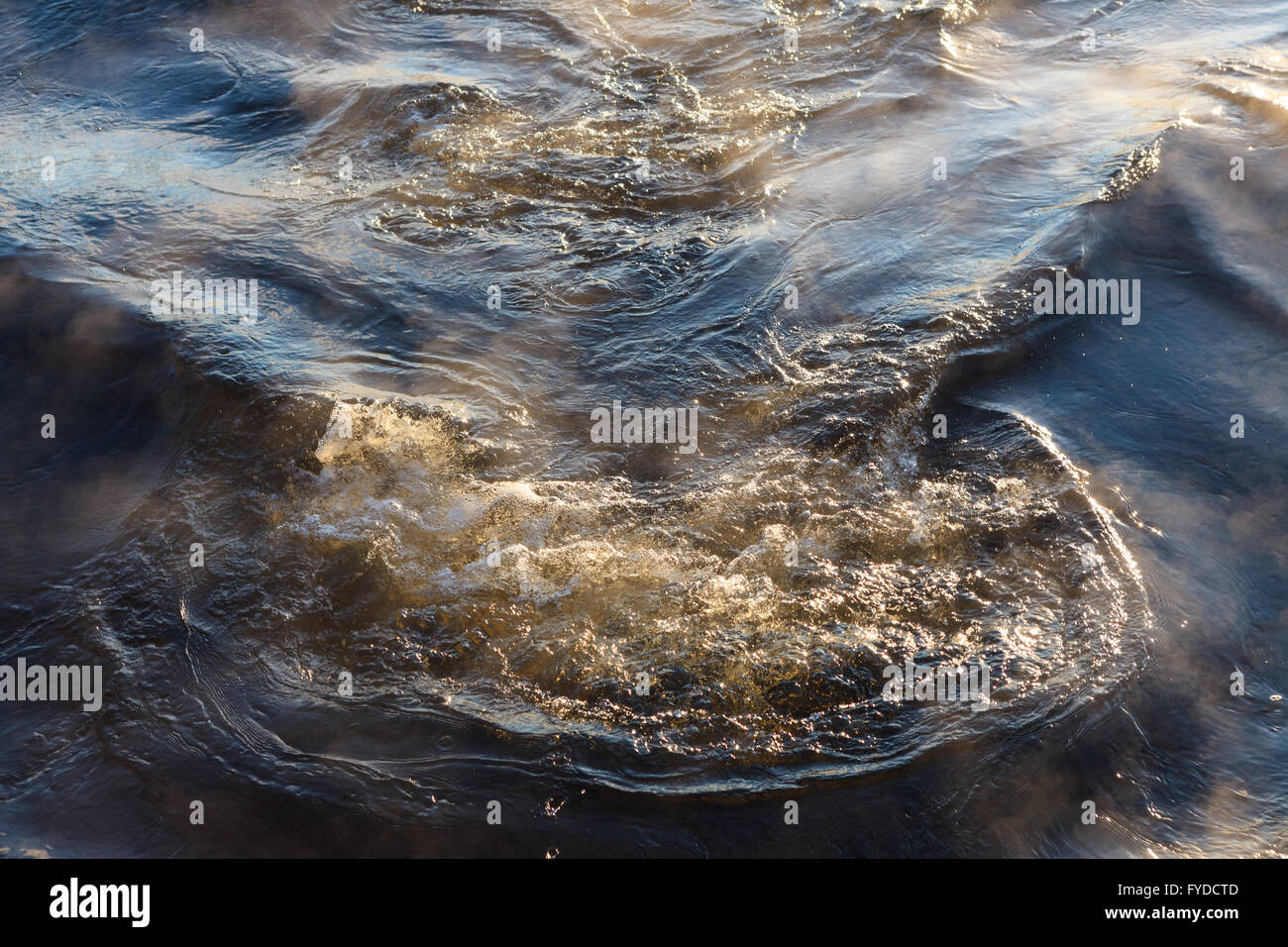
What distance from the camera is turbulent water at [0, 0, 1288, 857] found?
372cm

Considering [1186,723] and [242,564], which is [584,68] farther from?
[1186,723]

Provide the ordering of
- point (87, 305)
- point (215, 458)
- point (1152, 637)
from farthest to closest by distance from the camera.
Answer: point (87, 305), point (215, 458), point (1152, 637)

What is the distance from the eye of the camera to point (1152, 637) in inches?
164

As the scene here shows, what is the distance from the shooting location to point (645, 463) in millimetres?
5160

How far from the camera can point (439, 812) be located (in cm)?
363

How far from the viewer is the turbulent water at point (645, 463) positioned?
3717mm

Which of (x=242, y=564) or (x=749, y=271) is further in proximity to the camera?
(x=749, y=271)

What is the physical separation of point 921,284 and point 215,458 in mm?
4164
